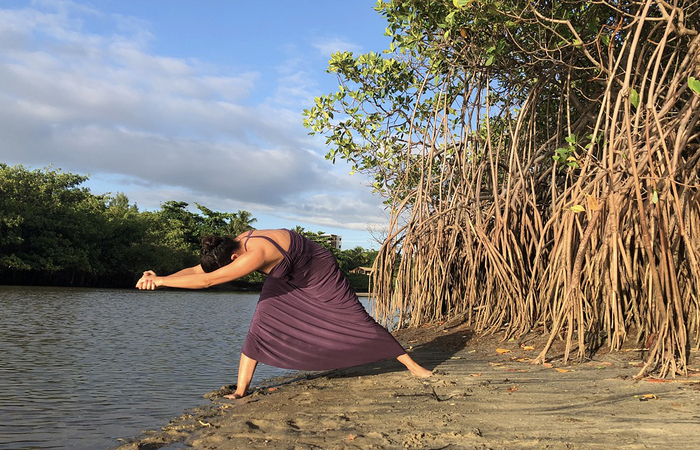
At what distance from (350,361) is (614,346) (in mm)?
2100

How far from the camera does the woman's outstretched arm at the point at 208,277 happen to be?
2.99 m

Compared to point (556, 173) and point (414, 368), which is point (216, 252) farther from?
point (556, 173)

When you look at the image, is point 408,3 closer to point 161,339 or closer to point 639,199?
point 639,199

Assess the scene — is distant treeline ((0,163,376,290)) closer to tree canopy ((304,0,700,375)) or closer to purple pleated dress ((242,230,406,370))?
tree canopy ((304,0,700,375))

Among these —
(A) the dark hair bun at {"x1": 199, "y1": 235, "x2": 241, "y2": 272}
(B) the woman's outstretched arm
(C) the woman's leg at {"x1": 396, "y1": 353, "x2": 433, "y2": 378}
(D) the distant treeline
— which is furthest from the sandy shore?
(D) the distant treeline

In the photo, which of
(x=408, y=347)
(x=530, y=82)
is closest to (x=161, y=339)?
(x=408, y=347)

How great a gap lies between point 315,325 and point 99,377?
6.75 feet

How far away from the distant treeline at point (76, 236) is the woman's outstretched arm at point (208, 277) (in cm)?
2437

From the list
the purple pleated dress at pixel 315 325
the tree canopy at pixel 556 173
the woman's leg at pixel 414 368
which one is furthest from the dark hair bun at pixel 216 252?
the tree canopy at pixel 556 173

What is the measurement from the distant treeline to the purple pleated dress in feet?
79.1

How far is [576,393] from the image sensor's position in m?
3.12

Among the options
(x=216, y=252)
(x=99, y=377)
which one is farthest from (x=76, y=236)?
(x=216, y=252)

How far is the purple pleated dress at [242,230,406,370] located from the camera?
370cm

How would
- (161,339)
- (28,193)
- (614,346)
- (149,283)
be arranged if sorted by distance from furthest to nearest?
(28,193) < (161,339) < (614,346) < (149,283)
